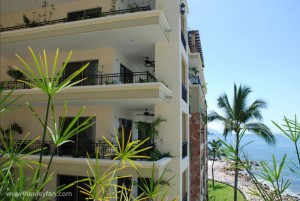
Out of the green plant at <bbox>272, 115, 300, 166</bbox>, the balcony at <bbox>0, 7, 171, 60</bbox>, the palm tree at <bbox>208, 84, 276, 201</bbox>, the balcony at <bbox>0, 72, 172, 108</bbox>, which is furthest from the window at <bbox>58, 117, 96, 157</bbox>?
the palm tree at <bbox>208, 84, 276, 201</bbox>

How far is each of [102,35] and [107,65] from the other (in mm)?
1568

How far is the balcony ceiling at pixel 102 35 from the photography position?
10.4 metres

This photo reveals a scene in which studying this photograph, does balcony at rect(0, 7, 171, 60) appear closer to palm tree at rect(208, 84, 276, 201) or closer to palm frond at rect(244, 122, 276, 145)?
palm tree at rect(208, 84, 276, 201)

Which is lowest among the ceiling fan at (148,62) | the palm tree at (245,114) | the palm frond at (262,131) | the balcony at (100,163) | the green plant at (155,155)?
the balcony at (100,163)

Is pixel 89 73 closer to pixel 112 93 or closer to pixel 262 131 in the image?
pixel 112 93

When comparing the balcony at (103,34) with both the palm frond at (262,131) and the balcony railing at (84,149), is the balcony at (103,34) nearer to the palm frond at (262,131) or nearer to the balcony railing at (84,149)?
the balcony railing at (84,149)

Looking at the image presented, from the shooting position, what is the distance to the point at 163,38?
11258 millimetres

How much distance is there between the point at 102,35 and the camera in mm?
11289

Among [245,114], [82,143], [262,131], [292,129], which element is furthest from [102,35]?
[262,131]

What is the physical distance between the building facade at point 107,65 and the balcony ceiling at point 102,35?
40 mm

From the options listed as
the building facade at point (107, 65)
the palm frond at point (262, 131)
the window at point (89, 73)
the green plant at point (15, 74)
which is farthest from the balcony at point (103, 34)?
the palm frond at point (262, 131)

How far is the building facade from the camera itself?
1062 cm

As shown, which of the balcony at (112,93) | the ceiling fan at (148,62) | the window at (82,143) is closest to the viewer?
the balcony at (112,93)

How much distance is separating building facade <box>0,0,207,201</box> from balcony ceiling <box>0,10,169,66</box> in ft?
Result: 0.13
